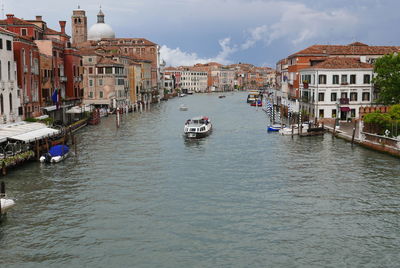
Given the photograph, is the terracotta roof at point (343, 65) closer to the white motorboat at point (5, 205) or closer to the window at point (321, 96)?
the window at point (321, 96)

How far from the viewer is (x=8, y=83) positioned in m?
35.4

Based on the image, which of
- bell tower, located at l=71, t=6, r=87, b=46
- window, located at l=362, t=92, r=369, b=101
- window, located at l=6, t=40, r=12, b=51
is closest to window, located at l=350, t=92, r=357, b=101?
window, located at l=362, t=92, r=369, b=101

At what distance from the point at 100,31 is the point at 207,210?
117943 millimetres

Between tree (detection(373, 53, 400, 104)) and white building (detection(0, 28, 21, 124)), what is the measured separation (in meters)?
31.8

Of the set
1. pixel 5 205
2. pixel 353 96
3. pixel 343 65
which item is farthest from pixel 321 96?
pixel 5 205

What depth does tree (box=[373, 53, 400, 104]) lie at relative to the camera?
4416cm

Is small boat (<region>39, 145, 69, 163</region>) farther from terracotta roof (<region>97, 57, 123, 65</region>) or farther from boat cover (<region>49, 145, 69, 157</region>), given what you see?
terracotta roof (<region>97, 57, 123, 65</region>)

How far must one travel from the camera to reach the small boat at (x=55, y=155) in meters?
30.8

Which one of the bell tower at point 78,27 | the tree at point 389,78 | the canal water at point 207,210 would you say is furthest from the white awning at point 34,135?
the bell tower at point 78,27

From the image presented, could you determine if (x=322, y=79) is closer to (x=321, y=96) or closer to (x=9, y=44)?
(x=321, y=96)

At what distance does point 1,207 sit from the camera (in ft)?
62.2

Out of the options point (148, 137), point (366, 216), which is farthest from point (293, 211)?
point (148, 137)

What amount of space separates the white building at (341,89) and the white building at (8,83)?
29472 mm

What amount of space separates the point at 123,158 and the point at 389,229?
767 inches
